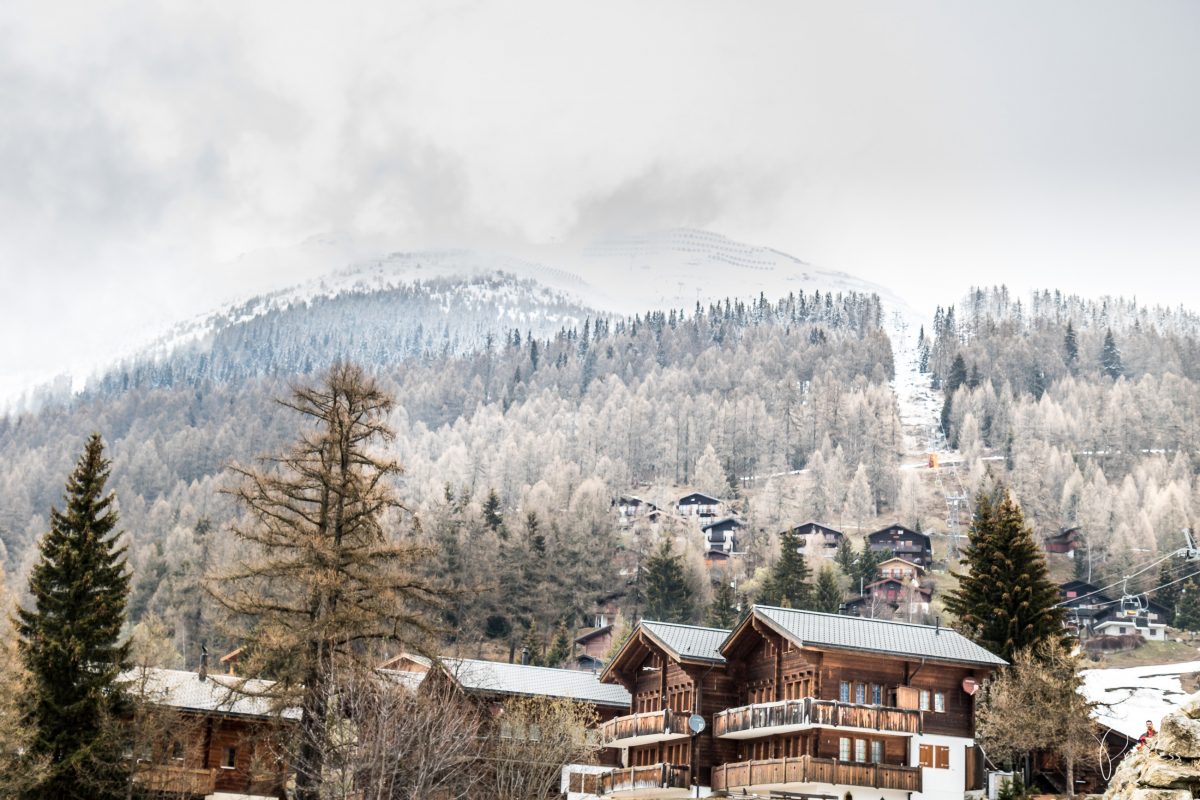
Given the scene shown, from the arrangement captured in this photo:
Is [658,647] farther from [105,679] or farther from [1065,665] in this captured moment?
[105,679]

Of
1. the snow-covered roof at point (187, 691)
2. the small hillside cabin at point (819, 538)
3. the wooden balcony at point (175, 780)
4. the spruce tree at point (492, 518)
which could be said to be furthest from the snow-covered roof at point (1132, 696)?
the small hillside cabin at point (819, 538)

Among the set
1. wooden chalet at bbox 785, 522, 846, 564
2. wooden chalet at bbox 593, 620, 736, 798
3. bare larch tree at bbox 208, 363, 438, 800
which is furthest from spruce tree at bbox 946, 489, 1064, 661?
wooden chalet at bbox 785, 522, 846, 564

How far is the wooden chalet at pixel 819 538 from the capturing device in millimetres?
Answer: 171625

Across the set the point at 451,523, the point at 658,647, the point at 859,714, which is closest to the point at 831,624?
the point at 859,714

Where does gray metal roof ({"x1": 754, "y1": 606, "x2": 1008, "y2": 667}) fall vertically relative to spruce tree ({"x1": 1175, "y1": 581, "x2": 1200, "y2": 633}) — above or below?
below

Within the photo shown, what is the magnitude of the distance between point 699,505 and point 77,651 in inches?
5952

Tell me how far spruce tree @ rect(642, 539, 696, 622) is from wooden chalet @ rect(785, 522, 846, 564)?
51621 millimetres

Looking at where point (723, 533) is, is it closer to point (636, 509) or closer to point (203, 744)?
point (636, 509)

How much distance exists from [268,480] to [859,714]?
83.3ft

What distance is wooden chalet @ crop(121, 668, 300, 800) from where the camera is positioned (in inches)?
1925

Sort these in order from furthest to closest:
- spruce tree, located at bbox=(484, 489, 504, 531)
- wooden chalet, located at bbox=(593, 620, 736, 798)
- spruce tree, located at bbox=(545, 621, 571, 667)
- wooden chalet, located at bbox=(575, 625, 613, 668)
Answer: spruce tree, located at bbox=(484, 489, 504, 531), wooden chalet, located at bbox=(575, 625, 613, 668), spruce tree, located at bbox=(545, 621, 571, 667), wooden chalet, located at bbox=(593, 620, 736, 798)

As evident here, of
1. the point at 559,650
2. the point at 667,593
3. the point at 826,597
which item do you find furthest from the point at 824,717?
the point at 667,593

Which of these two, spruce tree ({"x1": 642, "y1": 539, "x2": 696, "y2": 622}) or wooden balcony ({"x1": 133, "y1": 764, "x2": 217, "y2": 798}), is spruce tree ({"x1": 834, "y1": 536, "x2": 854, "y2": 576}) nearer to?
spruce tree ({"x1": 642, "y1": 539, "x2": 696, "y2": 622})

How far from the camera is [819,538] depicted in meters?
175
